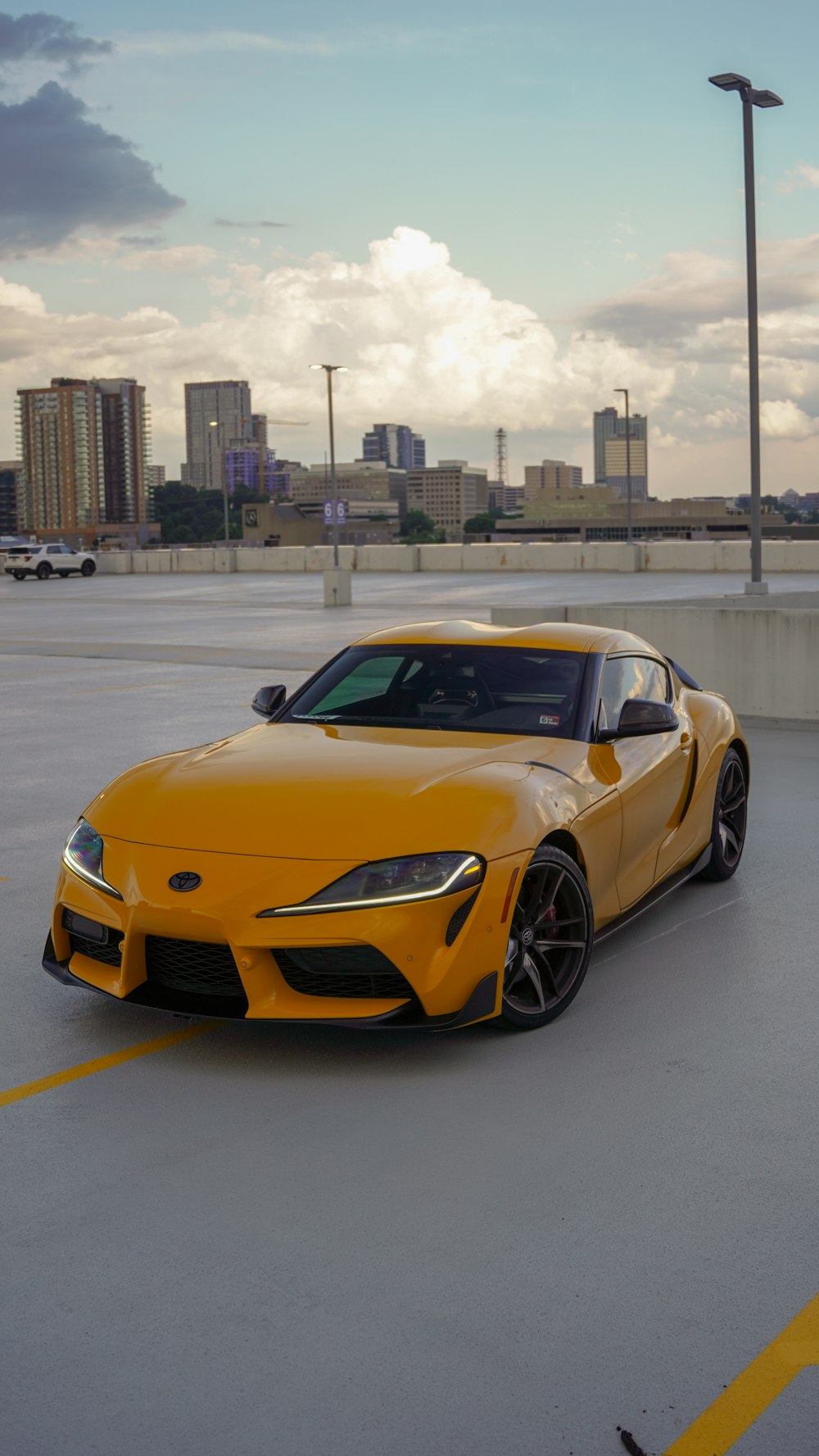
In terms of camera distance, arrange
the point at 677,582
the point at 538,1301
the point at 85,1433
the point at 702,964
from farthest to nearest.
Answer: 1. the point at 677,582
2. the point at 702,964
3. the point at 538,1301
4. the point at 85,1433

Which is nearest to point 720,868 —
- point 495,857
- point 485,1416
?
point 495,857

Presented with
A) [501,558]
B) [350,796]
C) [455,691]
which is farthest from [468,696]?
[501,558]

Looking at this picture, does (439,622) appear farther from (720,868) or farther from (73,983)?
(73,983)

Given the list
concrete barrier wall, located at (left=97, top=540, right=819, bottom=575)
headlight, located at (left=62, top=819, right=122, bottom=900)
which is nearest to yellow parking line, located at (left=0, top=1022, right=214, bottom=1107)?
headlight, located at (left=62, top=819, right=122, bottom=900)

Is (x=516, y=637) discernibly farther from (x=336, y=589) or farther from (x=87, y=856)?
(x=336, y=589)

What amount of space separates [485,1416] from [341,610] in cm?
3088

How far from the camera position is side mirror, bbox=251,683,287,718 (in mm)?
6734

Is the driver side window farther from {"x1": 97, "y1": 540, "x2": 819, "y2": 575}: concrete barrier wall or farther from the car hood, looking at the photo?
{"x1": 97, "y1": 540, "x2": 819, "y2": 575}: concrete barrier wall

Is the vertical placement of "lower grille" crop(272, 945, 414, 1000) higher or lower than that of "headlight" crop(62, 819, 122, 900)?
lower

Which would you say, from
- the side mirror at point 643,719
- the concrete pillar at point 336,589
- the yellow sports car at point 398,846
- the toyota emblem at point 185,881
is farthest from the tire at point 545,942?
the concrete pillar at point 336,589

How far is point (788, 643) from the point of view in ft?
44.5

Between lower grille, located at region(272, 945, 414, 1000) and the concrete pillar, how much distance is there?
30491 millimetres

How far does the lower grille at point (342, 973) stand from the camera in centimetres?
468

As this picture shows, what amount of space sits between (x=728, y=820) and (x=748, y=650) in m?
6.75
